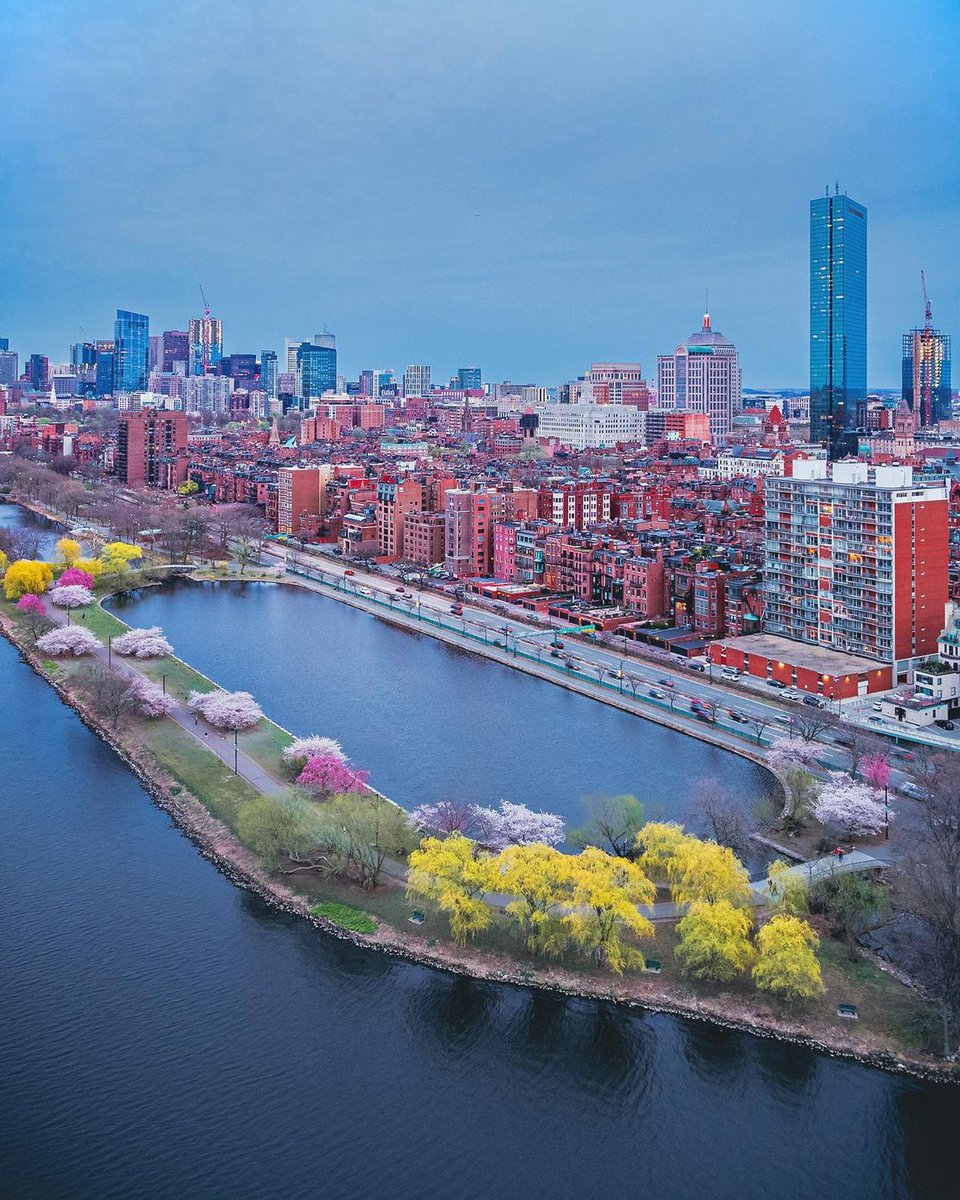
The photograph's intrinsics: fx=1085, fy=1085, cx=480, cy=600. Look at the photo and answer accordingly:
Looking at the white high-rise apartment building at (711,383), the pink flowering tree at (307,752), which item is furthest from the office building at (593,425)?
the pink flowering tree at (307,752)

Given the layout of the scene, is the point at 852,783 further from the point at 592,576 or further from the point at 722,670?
the point at 592,576

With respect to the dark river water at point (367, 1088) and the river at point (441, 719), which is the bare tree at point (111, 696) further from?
the dark river water at point (367, 1088)

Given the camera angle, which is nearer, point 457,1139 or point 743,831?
point 457,1139

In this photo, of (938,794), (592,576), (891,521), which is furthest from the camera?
(592,576)

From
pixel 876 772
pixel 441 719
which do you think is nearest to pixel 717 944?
pixel 876 772

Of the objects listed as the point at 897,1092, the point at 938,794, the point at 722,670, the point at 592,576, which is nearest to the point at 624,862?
the point at 897,1092

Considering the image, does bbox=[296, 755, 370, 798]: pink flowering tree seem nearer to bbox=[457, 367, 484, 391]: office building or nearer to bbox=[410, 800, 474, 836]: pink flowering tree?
bbox=[410, 800, 474, 836]: pink flowering tree

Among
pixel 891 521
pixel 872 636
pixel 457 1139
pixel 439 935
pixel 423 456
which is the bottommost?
pixel 457 1139

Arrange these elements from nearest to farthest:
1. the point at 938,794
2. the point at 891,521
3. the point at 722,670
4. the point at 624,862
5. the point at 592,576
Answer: the point at 624,862, the point at 938,794, the point at 891,521, the point at 722,670, the point at 592,576
